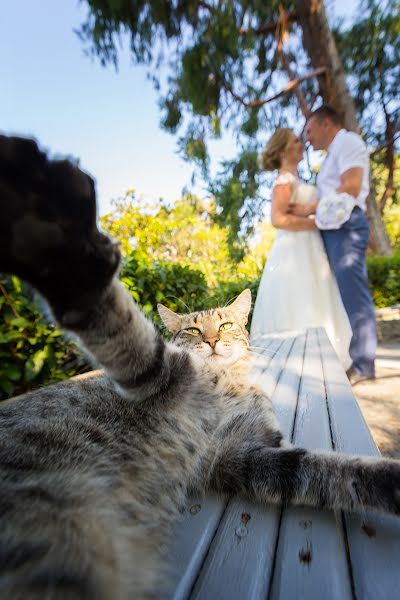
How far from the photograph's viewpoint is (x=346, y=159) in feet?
10.3

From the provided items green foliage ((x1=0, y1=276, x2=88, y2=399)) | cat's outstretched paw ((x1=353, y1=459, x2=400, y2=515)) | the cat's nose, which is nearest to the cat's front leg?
cat's outstretched paw ((x1=353, y1=459, x2=400, y2=515))

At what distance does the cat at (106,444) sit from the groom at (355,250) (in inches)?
86.0

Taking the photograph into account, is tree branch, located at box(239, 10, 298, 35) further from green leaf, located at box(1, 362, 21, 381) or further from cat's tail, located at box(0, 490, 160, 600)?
cat's tail, located at box(0, 490, 160, 600)

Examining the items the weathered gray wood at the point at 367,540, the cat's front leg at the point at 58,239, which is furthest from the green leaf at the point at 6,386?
the weathered gray wood at the point at 367,540

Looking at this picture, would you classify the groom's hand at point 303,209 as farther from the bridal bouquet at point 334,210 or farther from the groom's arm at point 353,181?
the groom's arm at point 353,181

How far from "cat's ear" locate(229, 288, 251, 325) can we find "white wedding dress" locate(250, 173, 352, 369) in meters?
1.69

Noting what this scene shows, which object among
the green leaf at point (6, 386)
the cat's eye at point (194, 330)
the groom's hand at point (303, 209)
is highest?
the groom's hand at point (303, 209)

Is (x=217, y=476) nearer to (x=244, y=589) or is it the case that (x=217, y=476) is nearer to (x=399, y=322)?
(x=244, y=589)

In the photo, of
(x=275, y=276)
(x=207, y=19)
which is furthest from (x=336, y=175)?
(x=207, y=19)

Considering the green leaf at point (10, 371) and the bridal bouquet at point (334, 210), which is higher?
the bridal bouquet at point (334, 210)

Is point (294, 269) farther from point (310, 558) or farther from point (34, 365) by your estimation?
point (310, 558)

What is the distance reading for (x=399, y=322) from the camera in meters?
5.59

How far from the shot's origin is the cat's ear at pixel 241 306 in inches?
80.3

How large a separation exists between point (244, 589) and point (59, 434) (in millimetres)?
611
